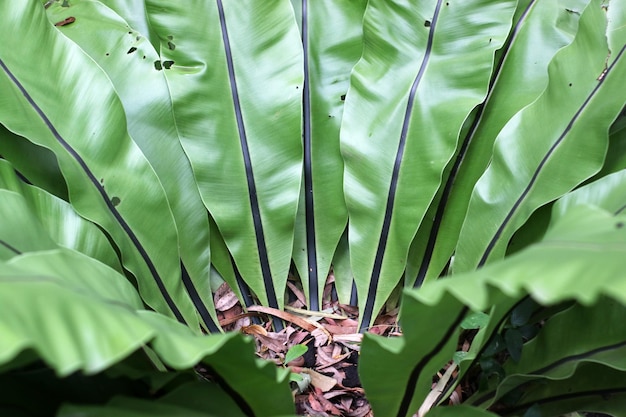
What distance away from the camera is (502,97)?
83 cm

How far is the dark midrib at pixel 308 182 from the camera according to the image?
2.91 ft

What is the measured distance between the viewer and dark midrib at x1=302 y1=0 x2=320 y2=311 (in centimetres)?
89

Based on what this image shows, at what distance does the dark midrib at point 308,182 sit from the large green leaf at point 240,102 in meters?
0.04

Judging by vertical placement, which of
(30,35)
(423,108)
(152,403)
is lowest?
(152,403)

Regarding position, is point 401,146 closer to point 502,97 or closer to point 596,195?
point 502,97

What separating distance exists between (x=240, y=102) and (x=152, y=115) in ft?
0.44

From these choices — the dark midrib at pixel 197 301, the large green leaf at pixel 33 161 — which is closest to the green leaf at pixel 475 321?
the dark midrib at pixel 197 301

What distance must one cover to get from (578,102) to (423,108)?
0.21 metres

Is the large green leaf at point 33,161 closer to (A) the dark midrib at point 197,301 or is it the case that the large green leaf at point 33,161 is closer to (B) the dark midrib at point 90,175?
(B) the dark midrib at point 90,175

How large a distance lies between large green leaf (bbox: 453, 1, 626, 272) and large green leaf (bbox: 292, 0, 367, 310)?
0.78 ft

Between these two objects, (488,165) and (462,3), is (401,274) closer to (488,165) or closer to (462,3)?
(488,165)

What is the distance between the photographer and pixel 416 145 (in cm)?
82

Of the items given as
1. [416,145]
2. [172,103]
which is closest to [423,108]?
[416,145]

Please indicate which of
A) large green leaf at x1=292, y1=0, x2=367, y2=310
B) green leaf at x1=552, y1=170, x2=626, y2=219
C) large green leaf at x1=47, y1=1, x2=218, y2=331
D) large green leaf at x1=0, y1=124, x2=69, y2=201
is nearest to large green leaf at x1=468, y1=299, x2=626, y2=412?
green leaf at x1=552, y1=170, x2=626, y2=219
